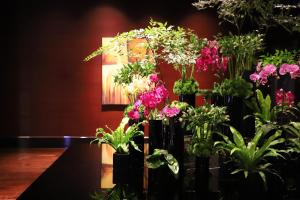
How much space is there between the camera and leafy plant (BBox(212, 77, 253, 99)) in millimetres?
2119

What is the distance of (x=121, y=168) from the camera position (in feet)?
6.40

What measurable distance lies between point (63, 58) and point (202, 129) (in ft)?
14.9

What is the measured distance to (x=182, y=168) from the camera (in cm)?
196

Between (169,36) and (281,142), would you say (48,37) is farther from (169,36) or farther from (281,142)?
(281,142)

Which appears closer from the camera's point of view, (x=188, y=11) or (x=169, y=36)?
(x=169, y=36)

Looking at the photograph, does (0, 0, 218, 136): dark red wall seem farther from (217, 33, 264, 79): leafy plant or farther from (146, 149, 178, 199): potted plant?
(146, 149, 178, 199): potted plant

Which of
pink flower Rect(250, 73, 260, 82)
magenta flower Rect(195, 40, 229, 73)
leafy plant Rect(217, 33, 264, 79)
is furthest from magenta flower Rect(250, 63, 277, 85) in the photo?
magenta flower Rect(195, 40, 229, 73)

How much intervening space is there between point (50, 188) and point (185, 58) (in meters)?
0.95

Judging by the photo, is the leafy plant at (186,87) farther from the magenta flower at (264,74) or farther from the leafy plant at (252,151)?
the leafy plant at (252,151)

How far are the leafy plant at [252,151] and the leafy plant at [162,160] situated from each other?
0.75 feet

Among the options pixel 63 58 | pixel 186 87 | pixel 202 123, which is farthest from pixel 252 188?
pixel 63 58

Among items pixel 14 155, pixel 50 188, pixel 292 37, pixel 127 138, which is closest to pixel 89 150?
pixel 127 138

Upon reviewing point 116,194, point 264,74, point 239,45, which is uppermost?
point 239,45

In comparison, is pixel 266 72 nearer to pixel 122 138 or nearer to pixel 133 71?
pixel 133 71
